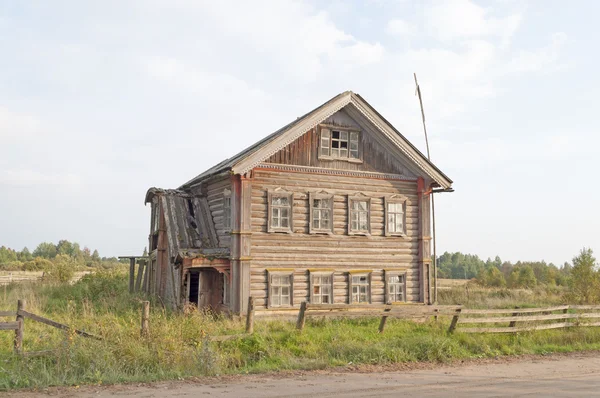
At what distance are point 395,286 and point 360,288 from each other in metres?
1.59

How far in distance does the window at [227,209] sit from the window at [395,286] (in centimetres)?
634

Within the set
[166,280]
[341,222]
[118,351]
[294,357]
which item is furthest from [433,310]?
[166,280]

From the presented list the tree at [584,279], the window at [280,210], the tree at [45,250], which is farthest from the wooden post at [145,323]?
the tree at [45,250]

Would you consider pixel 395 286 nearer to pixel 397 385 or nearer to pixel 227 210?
pixel 227 210

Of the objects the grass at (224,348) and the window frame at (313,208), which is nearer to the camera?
the grass at (224,348)

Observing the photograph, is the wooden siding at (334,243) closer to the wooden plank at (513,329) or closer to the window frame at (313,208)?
the window frame at (313,208)

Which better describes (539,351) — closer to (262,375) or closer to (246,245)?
(262,375)

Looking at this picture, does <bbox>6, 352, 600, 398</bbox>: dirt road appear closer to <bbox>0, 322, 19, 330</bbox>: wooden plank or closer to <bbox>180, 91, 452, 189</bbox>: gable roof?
<bbox>0, 322, 19, 330</bbox>: wooden plank

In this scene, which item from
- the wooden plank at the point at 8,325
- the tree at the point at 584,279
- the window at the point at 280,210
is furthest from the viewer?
the tree at the point at 584,279

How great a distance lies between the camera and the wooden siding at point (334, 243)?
1894cm

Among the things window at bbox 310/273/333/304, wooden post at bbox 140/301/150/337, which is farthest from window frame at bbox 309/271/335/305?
wooden post at bbox 140/301/150/337

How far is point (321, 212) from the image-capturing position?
20.1 meters

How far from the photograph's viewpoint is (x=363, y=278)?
20.6m

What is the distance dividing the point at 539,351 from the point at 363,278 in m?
7.35
